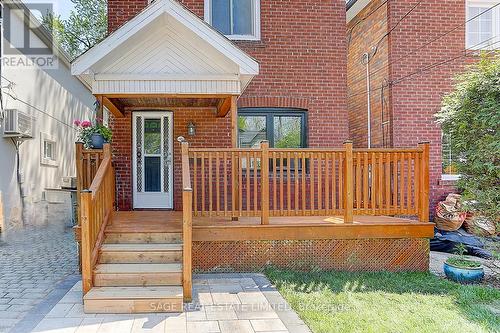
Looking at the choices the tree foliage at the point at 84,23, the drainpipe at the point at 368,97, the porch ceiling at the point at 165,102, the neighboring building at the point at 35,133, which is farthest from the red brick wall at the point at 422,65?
the tree foliage at the point at 84,23

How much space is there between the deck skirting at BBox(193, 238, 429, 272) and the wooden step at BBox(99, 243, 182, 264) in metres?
0.61

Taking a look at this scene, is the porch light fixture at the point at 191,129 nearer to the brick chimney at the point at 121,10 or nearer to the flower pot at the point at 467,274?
the brick chimney at the point at 121,10

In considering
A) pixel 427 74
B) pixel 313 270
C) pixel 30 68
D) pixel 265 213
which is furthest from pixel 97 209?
pixel 427 74

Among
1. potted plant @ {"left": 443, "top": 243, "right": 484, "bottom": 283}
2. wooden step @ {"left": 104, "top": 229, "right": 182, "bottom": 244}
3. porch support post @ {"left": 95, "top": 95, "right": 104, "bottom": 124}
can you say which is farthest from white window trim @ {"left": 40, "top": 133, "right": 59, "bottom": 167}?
potted plant @ {"left": 443, "top": 243, "right": 484, "bottom": 283}

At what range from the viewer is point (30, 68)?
10805mm

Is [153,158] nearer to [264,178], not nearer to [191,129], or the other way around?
[191,129]

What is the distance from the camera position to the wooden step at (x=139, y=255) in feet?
18.0

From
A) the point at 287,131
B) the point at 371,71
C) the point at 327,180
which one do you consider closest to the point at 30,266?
the point at 327,180

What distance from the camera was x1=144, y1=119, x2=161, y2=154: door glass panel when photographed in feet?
28.3

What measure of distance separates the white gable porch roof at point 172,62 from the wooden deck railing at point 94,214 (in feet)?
4.42

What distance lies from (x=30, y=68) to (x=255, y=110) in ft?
21.4

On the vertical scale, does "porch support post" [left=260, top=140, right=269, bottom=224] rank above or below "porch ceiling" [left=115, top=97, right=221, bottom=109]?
below

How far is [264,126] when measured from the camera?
345 inches

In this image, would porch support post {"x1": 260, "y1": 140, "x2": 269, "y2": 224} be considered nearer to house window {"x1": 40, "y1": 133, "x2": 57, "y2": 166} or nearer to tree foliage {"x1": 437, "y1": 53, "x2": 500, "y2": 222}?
tree foliage {"x1": 437, "y1": 53, "x2": 500, "y2": 222}
